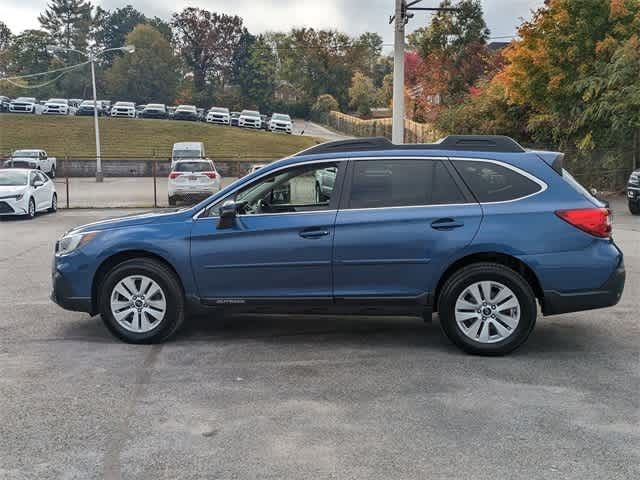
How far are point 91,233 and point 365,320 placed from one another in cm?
276

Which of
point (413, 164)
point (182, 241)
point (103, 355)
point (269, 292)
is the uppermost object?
point (413, 164)

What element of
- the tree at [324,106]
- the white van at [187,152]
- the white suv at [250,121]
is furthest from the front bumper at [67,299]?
the tree at [324,106]

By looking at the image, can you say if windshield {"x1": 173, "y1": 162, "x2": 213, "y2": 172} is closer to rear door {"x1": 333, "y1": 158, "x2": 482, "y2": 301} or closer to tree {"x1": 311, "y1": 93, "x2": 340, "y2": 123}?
rear door {"x1": 333, "y1": 158, "x2": 482, "y2": 301}

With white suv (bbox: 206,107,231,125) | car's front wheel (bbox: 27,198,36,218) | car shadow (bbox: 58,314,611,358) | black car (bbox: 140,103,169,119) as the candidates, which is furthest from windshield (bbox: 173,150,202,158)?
black car (bbox: 140,103,169,119)

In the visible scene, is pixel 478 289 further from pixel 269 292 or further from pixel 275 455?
pixel 275 455

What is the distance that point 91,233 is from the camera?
635 cm

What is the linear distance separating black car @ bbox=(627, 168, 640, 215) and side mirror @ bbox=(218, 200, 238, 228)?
47.3 feet

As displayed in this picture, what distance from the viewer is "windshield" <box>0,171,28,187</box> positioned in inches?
770

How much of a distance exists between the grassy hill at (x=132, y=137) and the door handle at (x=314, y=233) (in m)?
47.3

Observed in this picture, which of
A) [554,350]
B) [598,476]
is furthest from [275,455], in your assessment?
[554,350]

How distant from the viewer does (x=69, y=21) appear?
10812cm

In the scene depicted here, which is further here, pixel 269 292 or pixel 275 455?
pixel 269 292

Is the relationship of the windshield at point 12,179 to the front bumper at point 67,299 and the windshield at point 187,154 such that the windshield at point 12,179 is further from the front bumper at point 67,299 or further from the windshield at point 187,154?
the windshield at point 187,154

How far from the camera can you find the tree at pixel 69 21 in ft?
351
